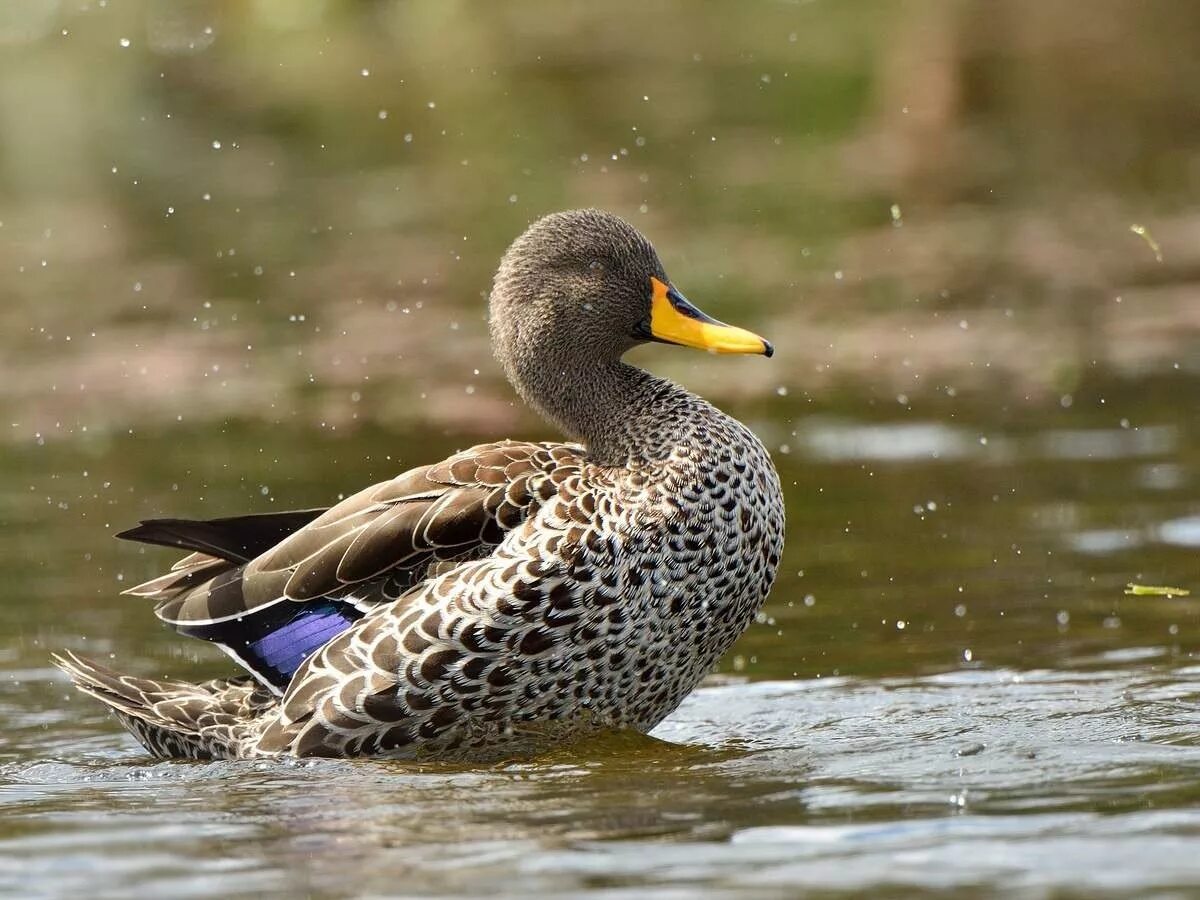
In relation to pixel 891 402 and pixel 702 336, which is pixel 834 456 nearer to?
pixel 891 402

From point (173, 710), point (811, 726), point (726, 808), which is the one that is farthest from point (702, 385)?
point (726, 808)

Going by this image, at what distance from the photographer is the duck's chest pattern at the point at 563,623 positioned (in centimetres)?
589

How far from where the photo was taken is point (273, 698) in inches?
252

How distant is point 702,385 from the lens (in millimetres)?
11352

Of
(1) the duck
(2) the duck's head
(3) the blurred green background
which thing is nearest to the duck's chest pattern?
(1) the duck

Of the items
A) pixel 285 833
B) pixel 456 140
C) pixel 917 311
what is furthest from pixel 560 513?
pixel 456 140

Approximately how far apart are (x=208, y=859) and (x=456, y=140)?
13356 mm

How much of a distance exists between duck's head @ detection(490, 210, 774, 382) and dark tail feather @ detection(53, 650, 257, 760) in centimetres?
130

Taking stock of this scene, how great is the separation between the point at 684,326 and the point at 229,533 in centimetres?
144

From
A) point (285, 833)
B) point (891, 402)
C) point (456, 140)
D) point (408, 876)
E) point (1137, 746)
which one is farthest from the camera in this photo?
point (456, 140)

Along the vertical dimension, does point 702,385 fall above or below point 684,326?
below

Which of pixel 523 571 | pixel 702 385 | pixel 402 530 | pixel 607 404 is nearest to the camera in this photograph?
pixel 523 571

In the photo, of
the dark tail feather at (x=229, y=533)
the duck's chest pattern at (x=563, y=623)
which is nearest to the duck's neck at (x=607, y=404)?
the duck's chest pattern at (x=563, y=623)

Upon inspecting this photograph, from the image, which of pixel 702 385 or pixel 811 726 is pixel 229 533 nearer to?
pixel 811 726
